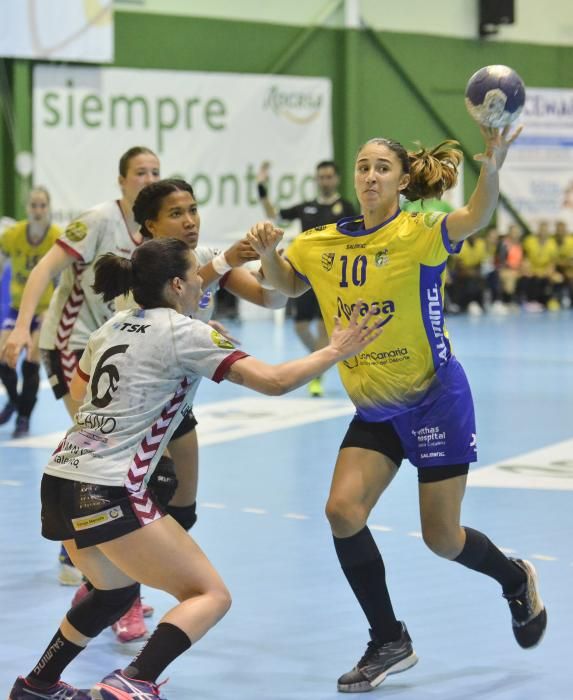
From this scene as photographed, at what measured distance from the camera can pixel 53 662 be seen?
12.4ft

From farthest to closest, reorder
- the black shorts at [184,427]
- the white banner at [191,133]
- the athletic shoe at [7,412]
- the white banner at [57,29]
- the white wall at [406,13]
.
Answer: the white wall at [406,13]
the white banner at [191,133]
the white banner at [57,29]
the athletic shoe at [7,412]
the black shorts at [184,427]

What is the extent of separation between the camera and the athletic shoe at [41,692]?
3.79 m

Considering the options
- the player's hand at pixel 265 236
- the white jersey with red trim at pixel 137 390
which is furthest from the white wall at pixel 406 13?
the white jersey with red trim at pixel 137 390

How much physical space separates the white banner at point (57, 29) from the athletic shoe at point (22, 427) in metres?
9.87

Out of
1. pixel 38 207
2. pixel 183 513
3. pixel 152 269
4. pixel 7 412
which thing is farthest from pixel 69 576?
pixel 38 207

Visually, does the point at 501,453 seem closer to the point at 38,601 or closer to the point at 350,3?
the point at 38,601

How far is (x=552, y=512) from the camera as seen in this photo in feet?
21.4

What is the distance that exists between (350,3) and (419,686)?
18.9 metres

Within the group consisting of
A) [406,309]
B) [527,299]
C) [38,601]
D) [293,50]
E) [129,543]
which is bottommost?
[527,299]

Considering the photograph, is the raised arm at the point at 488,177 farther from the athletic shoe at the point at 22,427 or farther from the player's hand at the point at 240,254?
the athletic shoe at the point at 22,427

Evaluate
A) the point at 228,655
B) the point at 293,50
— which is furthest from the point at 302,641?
the point at 293,50

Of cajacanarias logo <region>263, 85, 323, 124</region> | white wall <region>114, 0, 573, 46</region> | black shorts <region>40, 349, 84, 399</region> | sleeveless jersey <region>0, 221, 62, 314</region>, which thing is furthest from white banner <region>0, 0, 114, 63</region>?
black shorts <region>40, 349, 84, 399</region>

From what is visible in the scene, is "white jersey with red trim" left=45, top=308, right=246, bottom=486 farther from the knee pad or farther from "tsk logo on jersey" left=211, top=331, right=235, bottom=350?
the knee pad

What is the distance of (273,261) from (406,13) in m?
19.0
